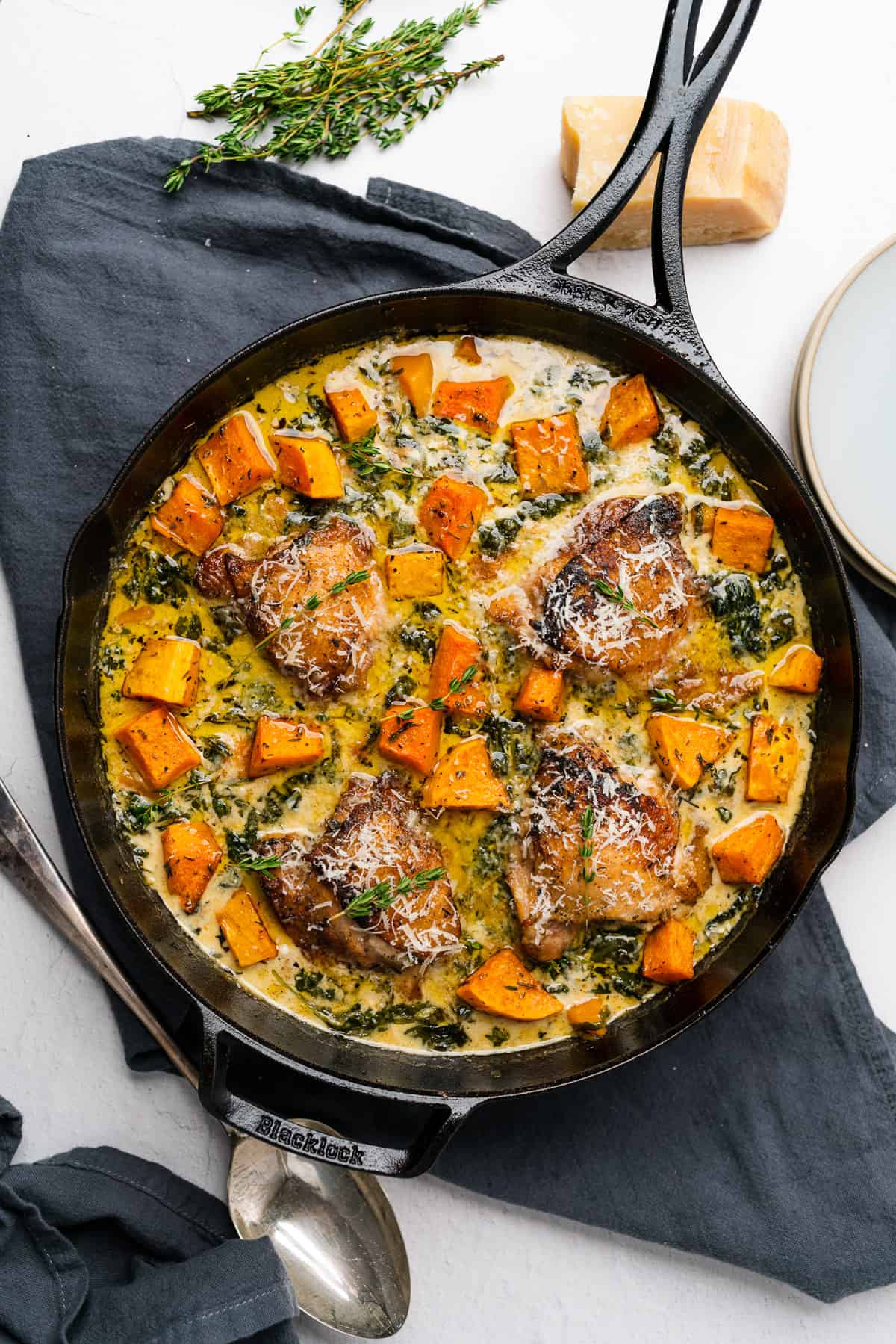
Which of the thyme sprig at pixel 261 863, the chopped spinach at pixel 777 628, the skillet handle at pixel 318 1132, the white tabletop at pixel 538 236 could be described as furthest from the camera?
the white tabletop at pixel 538 236

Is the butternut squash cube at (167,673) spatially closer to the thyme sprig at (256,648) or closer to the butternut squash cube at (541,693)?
the thyme sprig at (256,648)

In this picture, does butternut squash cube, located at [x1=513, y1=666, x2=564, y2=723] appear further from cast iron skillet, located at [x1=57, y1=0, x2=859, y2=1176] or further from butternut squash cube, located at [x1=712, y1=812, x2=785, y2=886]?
cast iron skillet, located at [x1=57, y1=0, x2=859, y2=1176]

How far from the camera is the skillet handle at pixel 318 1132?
9.27ft

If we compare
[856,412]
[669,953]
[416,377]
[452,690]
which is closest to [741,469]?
[856,412]

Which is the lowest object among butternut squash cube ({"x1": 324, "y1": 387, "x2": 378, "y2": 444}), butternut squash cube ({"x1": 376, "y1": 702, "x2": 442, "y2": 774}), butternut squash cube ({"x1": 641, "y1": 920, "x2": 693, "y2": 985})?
butternut squash cube ({"x1": 641, "y1": 920, "x2": 693, "y2": 985})

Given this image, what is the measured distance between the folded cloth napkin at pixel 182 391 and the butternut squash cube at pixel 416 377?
37cm

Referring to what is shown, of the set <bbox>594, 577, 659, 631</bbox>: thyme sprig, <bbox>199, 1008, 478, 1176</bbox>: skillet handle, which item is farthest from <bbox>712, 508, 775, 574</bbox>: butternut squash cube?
<bbox>199, 1008, 478, 1176</bbox>: skillet handle

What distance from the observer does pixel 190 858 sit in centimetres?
314

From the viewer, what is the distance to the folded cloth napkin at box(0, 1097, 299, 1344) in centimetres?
311

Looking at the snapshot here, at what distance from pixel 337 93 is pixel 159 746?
6.94 ft

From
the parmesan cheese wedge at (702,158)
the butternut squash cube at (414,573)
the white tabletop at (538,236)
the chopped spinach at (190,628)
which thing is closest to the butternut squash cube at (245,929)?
the white tabletop at (538,236)

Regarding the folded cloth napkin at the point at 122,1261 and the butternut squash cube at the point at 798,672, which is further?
the butternut squash cube at the point at 798,672

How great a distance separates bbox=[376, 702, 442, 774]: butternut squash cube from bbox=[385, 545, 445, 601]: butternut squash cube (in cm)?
33

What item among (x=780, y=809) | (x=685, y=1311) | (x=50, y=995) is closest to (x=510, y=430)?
(x=780, y=809)
